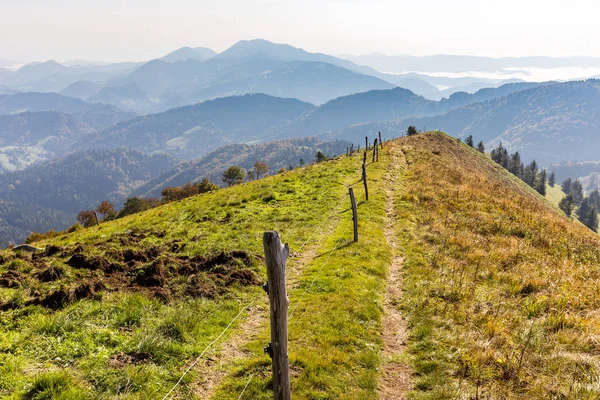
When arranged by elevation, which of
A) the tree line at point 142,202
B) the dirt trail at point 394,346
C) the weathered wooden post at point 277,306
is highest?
the weathered wooden post at point 277,306

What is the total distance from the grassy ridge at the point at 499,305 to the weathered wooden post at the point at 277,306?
4388 millimetres

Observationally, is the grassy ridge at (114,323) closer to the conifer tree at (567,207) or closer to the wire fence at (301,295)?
the wire fence at (301,295)

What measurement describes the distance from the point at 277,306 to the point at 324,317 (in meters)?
6.42

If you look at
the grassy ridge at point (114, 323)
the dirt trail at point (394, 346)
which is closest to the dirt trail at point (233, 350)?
the grassy ridge at point (114, 323)

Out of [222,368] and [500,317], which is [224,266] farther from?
[500,317]

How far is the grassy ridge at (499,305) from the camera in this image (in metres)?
8.44

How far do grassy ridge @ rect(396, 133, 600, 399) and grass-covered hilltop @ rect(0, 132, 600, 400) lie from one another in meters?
0.06

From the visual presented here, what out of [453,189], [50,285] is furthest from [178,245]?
[453,189]

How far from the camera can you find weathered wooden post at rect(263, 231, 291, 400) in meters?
5.84

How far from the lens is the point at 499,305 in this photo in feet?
36.9

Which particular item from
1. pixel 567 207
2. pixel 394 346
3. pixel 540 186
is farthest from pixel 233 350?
pixel 540 186

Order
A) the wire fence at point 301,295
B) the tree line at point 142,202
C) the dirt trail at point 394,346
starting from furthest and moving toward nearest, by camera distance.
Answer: the tree line at point 142,202, the dirt trail at point 394,346, the wire fence at point 301,295

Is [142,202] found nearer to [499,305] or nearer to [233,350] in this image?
[233,350]

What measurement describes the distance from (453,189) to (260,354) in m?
28.6
